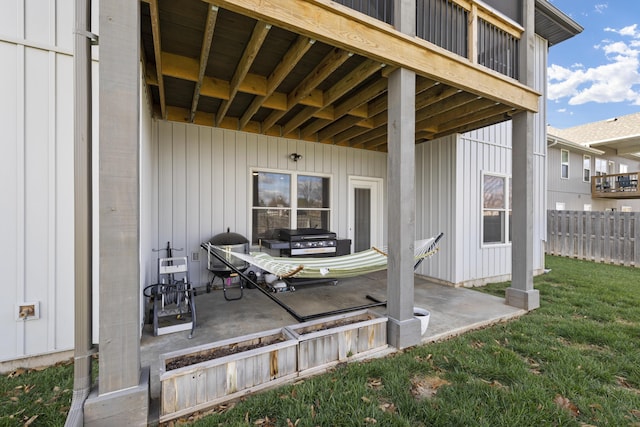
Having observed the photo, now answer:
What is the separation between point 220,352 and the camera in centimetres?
220

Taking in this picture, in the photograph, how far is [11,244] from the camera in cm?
230

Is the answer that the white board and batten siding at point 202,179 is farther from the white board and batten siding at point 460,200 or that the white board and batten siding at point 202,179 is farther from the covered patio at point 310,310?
the white board and batten siding at point 460,200

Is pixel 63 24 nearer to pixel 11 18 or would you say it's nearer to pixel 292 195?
pixel 11 18

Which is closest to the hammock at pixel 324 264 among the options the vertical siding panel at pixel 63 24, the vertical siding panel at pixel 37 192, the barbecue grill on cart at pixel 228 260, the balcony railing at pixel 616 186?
the barbecue grill on cart at pixel 228 260

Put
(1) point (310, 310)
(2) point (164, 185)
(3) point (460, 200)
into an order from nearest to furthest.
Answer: (1) point (310, 310), (2) point (164, 185), (3) point (460, 200)

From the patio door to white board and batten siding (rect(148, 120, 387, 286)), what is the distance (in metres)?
1.51

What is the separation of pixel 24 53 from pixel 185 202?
2554 millimetres

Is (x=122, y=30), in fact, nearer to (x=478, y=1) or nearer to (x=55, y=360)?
(x=55, y=360)

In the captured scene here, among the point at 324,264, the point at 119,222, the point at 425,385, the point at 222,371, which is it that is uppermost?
the point at 119,222

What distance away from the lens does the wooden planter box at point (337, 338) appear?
7.66ft

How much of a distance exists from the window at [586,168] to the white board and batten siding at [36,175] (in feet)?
57.5

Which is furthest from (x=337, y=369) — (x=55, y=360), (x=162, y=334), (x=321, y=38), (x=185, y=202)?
(x=185, y=202)

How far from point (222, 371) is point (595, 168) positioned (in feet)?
59.7

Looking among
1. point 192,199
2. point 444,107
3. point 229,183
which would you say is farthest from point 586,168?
point 192,199
